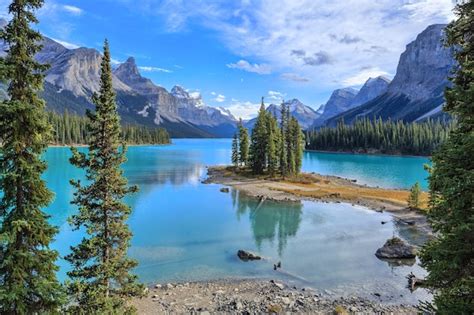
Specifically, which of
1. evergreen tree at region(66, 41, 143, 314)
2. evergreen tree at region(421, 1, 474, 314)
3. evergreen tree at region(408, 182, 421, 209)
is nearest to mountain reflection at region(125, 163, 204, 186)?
evergreen tree at region(408, 182, 421, 209)

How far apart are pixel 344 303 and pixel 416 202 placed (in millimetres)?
40199

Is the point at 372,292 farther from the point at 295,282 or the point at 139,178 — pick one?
the point at 139,178

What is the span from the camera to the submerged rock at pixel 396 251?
118ft

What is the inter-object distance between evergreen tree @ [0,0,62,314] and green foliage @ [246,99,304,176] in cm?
8004

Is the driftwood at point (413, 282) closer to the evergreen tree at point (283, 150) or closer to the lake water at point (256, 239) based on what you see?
the lake water at point (256, 239)

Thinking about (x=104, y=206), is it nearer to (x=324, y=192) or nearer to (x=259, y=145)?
(x=324, y=192)

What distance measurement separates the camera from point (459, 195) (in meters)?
11.7

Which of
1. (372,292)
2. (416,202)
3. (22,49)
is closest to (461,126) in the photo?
(22,49)

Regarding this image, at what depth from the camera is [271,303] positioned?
82.1 feet

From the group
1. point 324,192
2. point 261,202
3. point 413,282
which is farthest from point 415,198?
point 413,282

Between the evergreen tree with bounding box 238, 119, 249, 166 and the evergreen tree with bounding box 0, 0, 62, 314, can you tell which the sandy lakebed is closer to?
the evergreen tree with bounding box 0, 0, 62, 314

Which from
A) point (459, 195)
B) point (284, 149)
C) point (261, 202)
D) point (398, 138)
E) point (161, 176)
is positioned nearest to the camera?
point (459, 195)

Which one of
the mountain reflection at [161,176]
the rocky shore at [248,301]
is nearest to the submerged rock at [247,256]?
the rocky shore at [248,301]

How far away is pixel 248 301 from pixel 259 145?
7098 cm
